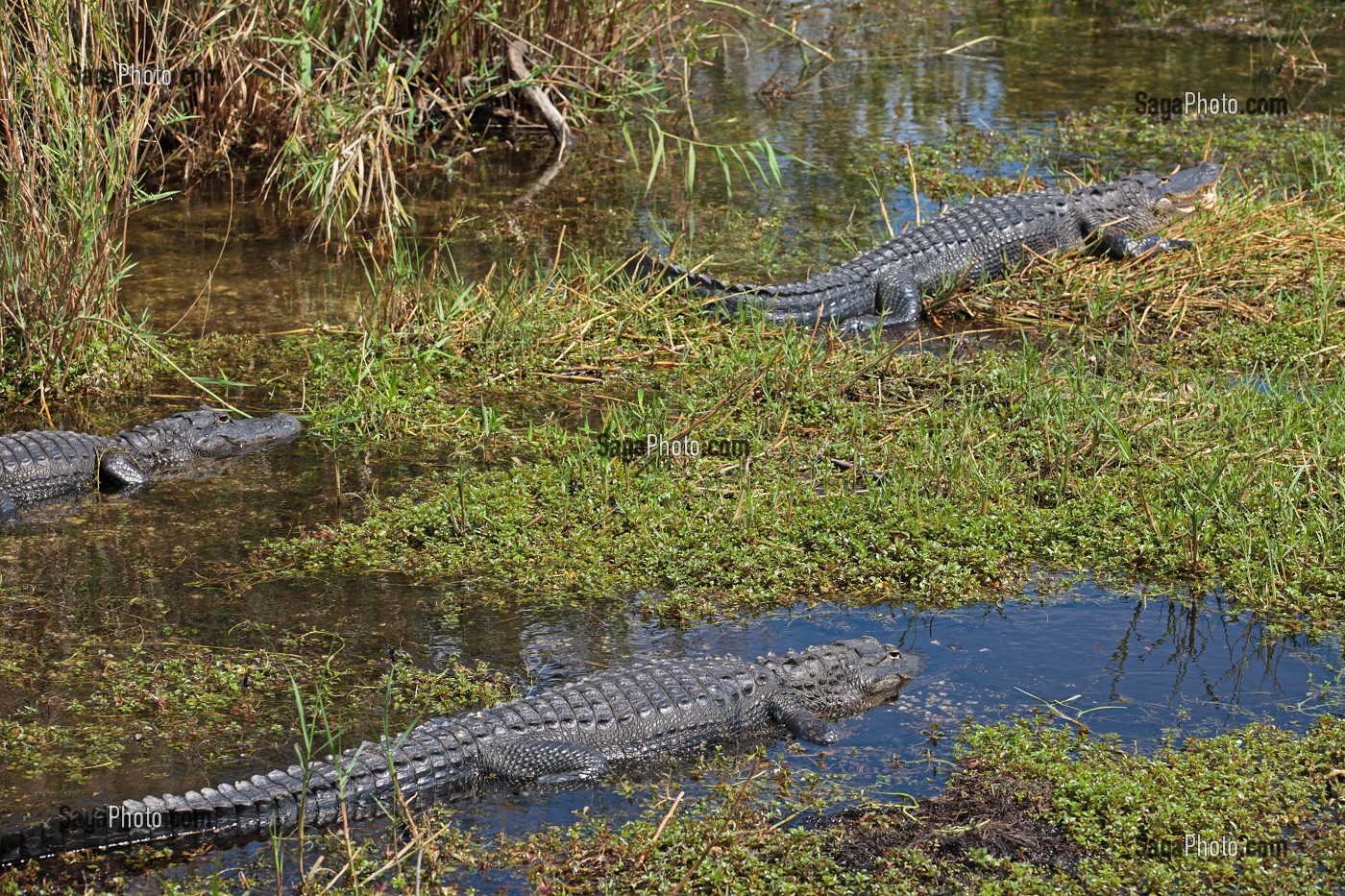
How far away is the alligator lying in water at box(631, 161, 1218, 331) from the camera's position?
24.7 ft

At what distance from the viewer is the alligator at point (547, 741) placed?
3570mm

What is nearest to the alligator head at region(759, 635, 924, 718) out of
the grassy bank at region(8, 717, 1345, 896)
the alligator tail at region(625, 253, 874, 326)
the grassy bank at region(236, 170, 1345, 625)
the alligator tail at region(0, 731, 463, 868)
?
the grassy bank at region(8, 717, 1345, 896)

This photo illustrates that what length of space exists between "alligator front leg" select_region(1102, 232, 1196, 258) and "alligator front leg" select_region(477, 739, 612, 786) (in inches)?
211

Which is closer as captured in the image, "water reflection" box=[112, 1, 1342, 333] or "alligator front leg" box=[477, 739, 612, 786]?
"alligator front leg" box=[477, 739, 612, 786]

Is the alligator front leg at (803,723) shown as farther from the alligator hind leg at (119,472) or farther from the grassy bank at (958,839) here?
the alligator hind leg at (119,472)

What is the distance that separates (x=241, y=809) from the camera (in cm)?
361

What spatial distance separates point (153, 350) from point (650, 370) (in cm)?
236

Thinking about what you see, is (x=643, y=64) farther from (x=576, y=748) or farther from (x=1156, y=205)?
(x=576, y=748)

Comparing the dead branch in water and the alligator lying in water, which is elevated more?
the dead branch in water

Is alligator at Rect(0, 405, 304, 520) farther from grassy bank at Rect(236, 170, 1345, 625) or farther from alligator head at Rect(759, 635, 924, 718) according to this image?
alligator head at Rect(759, 635, 924, 718)

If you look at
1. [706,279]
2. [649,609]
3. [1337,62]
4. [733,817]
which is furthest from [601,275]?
[1337,62]

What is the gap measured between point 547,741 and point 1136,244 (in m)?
5.54

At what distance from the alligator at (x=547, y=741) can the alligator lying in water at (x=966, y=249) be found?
3.09 meters

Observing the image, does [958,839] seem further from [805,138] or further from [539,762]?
[805,138]
